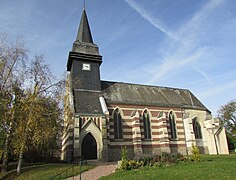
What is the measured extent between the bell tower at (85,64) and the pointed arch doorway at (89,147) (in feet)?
22.6

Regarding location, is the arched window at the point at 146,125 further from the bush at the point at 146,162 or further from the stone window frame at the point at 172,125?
the bush at the point at 146,162

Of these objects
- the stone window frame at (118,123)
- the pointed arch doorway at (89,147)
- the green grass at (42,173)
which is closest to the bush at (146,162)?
the green grass at (42,173)

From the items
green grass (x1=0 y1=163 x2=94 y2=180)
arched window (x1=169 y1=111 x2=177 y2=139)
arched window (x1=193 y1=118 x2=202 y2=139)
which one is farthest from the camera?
arched window (x1=193 y1=118 x2=202 y2=139)

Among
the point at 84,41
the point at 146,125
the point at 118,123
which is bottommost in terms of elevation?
the point at 146,125

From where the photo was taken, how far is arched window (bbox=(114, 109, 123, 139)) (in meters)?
26.0

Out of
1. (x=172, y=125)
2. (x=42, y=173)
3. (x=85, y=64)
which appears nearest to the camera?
(x=42, y=173)

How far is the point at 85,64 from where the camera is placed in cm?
2842

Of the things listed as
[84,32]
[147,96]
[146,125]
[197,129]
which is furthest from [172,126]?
[84,32]

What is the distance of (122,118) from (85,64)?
8.57 meters

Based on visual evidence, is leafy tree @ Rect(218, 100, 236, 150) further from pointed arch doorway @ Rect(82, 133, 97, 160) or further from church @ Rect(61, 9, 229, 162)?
pointed arch doorway @ Rect(82, 133, 97, 160)

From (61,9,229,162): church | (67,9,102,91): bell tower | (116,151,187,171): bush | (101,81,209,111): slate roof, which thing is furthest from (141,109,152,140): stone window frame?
(116,151,187,171): bush

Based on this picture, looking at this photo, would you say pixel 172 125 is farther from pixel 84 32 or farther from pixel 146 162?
pixel 84 32

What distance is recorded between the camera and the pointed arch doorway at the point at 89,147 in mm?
22125

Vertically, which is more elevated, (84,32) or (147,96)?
(84,32)
